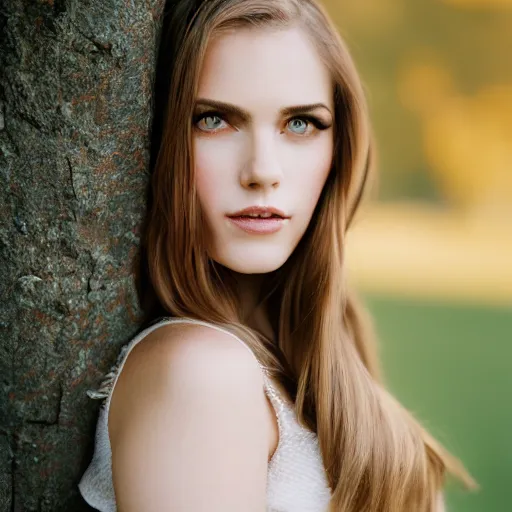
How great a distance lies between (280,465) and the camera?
1.51 metres

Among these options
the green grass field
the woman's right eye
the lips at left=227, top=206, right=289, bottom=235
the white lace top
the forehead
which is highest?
the forehead

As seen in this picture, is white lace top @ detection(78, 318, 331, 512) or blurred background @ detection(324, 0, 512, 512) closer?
white lace top @ detection(78, 318, 331, 512)

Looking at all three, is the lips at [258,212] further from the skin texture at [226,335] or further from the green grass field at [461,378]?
the green grass field at [461,378]

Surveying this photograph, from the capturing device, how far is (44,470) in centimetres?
144

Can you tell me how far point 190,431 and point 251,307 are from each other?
55 cm

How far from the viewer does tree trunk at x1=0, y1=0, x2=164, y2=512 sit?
4.18 feet

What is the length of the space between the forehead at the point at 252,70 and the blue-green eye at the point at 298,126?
0.15ft

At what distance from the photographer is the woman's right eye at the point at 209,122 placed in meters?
1.51

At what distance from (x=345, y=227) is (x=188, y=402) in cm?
69

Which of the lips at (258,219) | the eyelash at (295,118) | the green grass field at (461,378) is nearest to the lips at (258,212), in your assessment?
the lips at (258,219)

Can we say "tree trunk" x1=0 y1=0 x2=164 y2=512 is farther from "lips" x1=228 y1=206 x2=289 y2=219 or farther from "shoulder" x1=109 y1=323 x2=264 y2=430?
"lips" x1=228 y1=206 x2=289 y2=219

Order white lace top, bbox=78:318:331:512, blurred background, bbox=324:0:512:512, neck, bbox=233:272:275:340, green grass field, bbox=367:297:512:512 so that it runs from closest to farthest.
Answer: white lace top, bbox=78:318:331:512, neck, bbox=233:272:275:340, green grass field, bbox=367:297:512:512, blurred background, bbox=324:0:512:512

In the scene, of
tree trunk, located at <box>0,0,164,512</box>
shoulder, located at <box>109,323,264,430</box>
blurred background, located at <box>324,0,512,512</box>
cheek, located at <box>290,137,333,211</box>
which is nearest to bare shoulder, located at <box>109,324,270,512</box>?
shoulder, located at <box>109,323,264,430</box>

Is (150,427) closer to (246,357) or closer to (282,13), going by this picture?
(246,357)
